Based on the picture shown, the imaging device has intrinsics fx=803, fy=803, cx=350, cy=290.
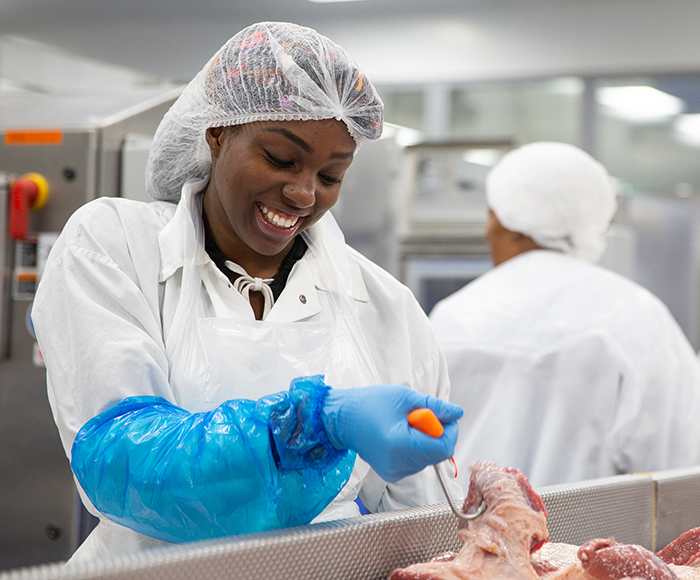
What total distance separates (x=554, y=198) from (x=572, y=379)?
1.91ft

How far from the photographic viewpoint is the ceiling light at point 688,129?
5.28m

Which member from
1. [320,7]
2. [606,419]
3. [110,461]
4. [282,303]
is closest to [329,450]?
[110,461]

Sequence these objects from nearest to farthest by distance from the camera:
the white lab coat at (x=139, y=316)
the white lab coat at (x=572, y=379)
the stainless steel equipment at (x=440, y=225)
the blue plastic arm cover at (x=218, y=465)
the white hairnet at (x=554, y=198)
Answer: the blue plastic arm cover at (x=218, y=465)
the white lab coat at (x=139, y=316)
the white lab coat at (x=572, y=379)
the white hairnet at (x=554, y=198)
the stainless steel equipment at (x=440, y=225)

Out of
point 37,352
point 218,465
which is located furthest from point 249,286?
point 37,352

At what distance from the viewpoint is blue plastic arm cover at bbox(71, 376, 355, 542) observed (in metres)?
0.90

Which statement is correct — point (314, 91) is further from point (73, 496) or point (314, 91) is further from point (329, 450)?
point (73, 496)

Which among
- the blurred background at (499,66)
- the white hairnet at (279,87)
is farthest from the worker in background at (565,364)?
the blurred background at (499,66)

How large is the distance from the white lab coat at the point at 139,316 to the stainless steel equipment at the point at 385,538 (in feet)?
0.76

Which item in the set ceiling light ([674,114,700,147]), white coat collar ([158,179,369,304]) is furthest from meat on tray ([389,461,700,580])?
ceiling light ([674,114,700,147])

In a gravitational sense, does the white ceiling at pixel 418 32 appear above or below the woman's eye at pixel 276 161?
above

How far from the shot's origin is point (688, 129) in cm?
530

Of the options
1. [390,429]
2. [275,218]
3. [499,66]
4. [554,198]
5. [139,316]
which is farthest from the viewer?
[499,66]

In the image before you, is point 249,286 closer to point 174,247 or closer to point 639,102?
point 174,247

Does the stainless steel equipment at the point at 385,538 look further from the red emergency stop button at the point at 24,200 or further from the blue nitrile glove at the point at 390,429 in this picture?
the red emergency stop button at the point at 24,200
